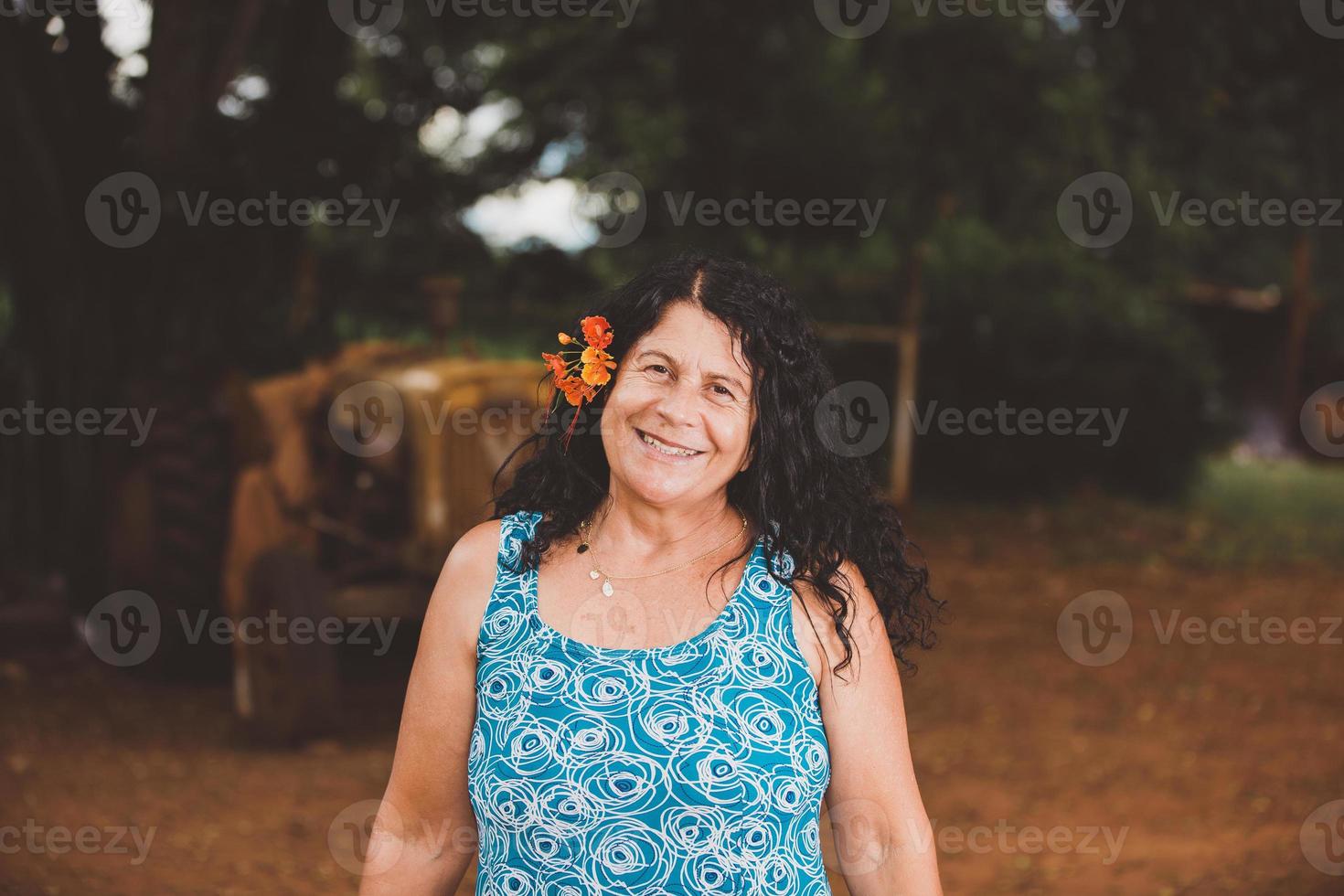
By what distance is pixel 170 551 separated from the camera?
6535mm

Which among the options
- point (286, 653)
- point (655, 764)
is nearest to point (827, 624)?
point (655, 764)

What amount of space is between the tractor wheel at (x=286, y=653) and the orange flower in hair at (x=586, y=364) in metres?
Result: 3.57

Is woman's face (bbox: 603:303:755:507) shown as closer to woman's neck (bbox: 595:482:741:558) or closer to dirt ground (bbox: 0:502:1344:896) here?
woman's neck (bbox: 595:482:741:558)

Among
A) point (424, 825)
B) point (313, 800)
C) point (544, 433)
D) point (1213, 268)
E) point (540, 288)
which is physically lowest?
point (313, 800)

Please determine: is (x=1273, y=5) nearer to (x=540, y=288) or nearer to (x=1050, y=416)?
(x=1050, y=416)

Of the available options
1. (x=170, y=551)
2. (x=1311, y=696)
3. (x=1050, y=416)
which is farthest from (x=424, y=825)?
(x=1050, y=416)

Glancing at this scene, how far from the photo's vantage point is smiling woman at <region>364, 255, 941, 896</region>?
6.28ft

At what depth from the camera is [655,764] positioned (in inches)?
74.7

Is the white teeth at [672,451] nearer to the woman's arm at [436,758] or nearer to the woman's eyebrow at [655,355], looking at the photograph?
the woman's eyebrow at [655,355]

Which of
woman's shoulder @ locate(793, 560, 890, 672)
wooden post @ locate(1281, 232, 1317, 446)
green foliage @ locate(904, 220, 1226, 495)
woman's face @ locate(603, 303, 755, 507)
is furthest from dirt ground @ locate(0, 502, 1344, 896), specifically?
wooden post @ locate(1281, 232, 1317, 446)

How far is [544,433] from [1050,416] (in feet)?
36.6

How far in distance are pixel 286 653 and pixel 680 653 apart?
3.90 m

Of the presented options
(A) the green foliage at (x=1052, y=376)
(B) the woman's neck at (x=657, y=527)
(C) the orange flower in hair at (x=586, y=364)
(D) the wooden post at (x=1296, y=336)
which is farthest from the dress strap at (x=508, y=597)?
(D) the wooden post at (x=1296, y=336)

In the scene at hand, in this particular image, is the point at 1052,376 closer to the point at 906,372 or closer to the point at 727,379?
the point at 906,372
